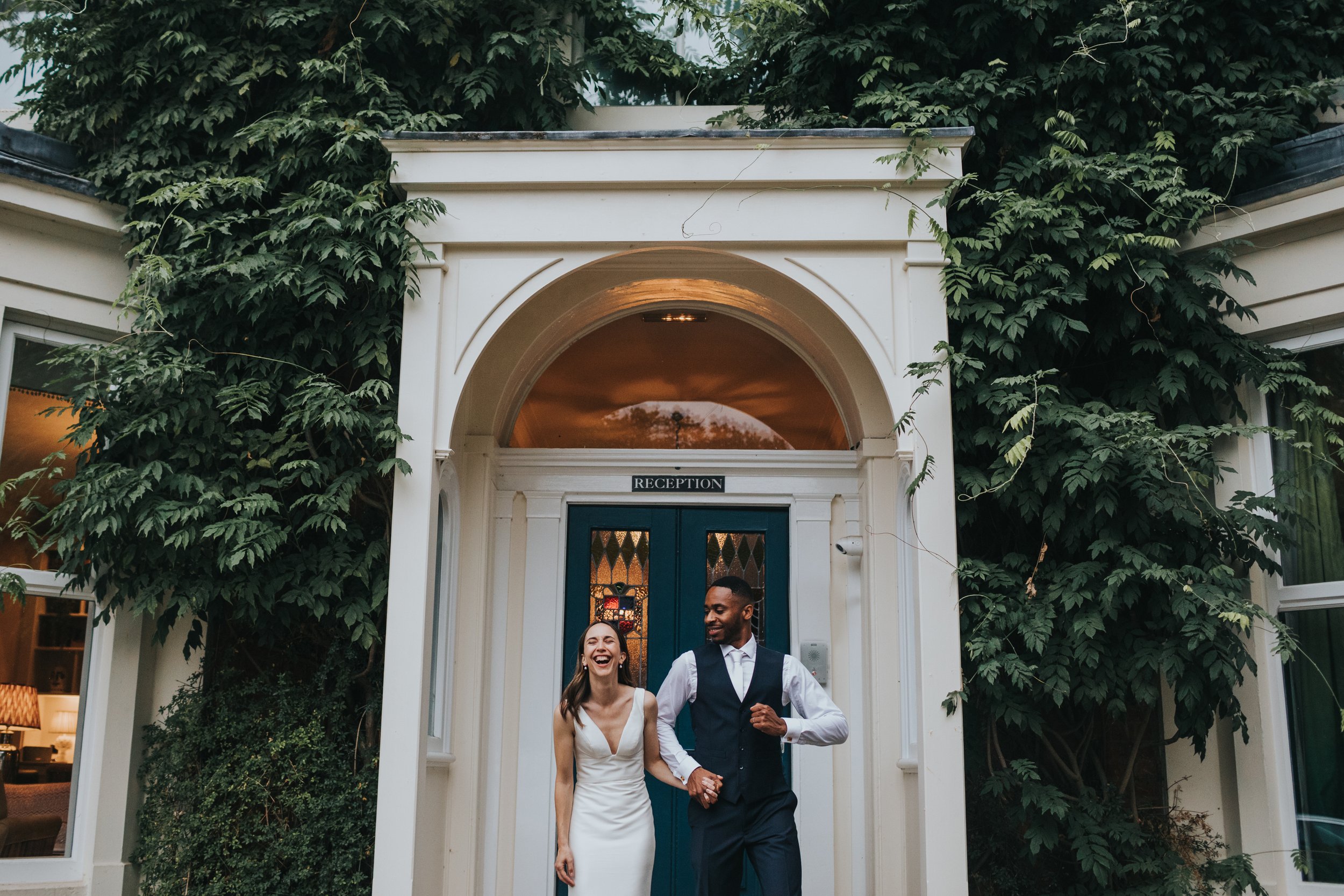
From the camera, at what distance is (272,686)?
600cm

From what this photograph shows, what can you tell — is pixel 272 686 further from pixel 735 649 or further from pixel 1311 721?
pixel 1311 721

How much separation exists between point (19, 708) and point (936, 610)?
15.4 feet

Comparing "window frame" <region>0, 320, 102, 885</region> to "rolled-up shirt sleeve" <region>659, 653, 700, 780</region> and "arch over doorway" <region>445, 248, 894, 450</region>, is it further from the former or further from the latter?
"rolled-up shirt sleeve" <region>659, 653, 700, 780</region>

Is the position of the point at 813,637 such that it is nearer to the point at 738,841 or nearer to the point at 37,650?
the point at 738,841

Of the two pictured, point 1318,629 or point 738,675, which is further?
→ point 1318,629

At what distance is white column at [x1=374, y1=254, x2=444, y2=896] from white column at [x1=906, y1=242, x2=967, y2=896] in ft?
Result: 7.77

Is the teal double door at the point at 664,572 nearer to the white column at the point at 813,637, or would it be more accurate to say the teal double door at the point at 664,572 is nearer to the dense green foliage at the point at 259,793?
the white column at the point at 813,637

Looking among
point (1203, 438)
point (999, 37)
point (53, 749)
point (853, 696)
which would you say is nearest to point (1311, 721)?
point (1203, 438)

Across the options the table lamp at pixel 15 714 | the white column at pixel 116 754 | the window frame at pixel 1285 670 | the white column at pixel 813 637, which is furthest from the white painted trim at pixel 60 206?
the window frame at pixel 1285 670

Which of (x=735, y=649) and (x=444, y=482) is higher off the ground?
(x=444, y=482)

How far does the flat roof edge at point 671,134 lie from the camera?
18.1ft

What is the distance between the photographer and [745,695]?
5.10 meters

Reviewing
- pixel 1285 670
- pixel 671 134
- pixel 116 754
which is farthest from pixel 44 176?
pixel 1285 670

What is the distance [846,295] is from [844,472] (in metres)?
1.52
